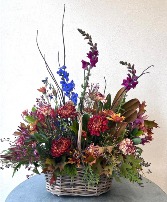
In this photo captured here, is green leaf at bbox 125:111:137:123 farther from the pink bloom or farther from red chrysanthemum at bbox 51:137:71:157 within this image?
red chrysanthemum at bbox 51:137:71:157

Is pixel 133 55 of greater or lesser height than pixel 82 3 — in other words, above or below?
below

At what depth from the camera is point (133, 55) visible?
1624 millimetres

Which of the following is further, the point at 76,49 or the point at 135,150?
the point at 76,49

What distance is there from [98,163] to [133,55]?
0.76 metres

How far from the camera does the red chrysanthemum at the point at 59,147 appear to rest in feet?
3.44

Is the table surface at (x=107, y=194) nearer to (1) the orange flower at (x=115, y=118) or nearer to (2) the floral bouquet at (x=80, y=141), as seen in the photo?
(2) the floral bouquet at (x=80, y=141)

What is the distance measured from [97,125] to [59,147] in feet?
0.49

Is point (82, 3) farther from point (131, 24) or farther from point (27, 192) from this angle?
point (27, 192)

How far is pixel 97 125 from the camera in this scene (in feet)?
3.40

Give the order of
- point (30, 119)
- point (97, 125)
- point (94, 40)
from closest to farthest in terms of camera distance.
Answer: point (97, 125)
point (30, 119)
point (94, 40)

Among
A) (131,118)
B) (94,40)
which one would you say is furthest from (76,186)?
(94,40)

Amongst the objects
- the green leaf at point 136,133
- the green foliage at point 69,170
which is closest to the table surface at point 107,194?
the green foliage at point 69,170

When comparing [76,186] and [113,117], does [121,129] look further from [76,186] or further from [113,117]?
[76,186]

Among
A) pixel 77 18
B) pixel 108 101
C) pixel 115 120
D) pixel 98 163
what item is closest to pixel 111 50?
pixel 77 18
